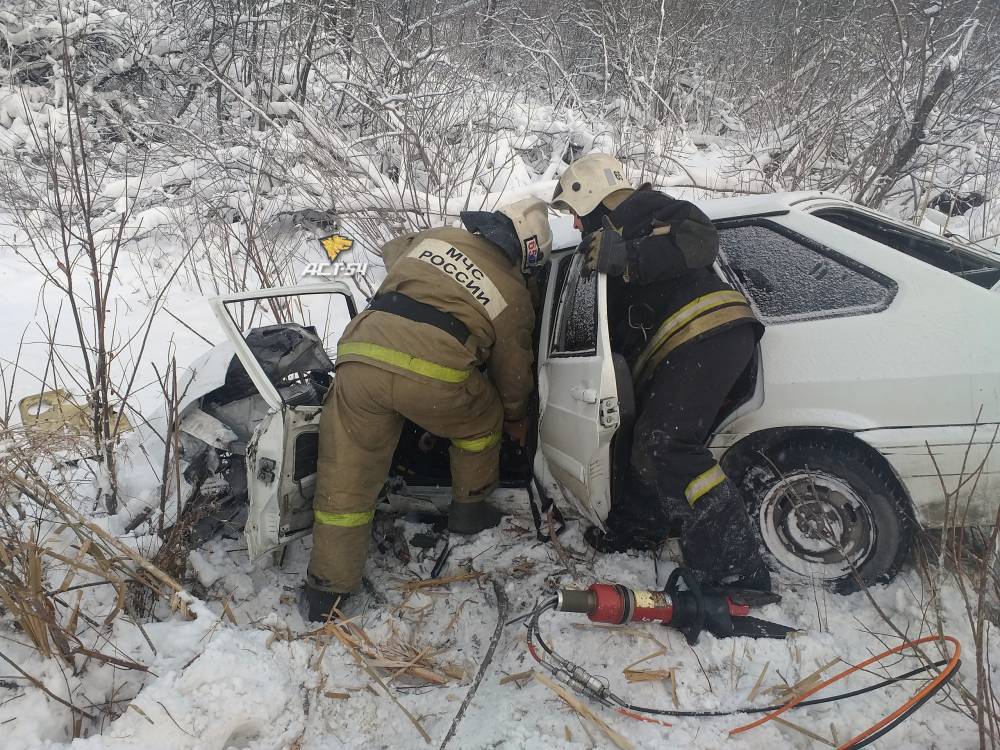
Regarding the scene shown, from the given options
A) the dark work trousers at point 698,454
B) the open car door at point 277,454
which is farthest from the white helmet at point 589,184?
the open car door at point 277,454

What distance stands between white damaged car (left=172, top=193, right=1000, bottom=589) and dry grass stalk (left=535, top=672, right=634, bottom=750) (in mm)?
712

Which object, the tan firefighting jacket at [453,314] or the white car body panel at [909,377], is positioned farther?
the tan firefighting jacket at [453,314]

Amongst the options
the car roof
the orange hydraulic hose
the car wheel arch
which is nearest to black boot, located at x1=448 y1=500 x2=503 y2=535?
the car wheel arch

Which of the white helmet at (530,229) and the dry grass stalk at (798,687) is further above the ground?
the white helmet at (530,229)

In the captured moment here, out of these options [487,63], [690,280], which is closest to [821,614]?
[690,280]

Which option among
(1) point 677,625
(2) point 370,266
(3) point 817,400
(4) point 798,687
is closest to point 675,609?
(1) point 677,625

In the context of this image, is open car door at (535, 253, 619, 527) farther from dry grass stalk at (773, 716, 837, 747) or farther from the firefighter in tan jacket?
dry grass stalk at (773, 716, 837, 747)

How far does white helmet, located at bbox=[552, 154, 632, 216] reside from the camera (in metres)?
2.68

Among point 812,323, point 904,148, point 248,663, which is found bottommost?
point 248,663

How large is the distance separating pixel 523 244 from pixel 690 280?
76 cm

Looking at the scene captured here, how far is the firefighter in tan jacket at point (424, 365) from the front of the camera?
244 cm

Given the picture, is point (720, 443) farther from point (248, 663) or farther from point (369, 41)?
point (369, 41)

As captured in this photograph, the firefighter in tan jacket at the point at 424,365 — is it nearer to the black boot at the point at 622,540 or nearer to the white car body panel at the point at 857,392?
the white car body panel at the point at 857,392

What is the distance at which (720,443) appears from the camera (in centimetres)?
248
